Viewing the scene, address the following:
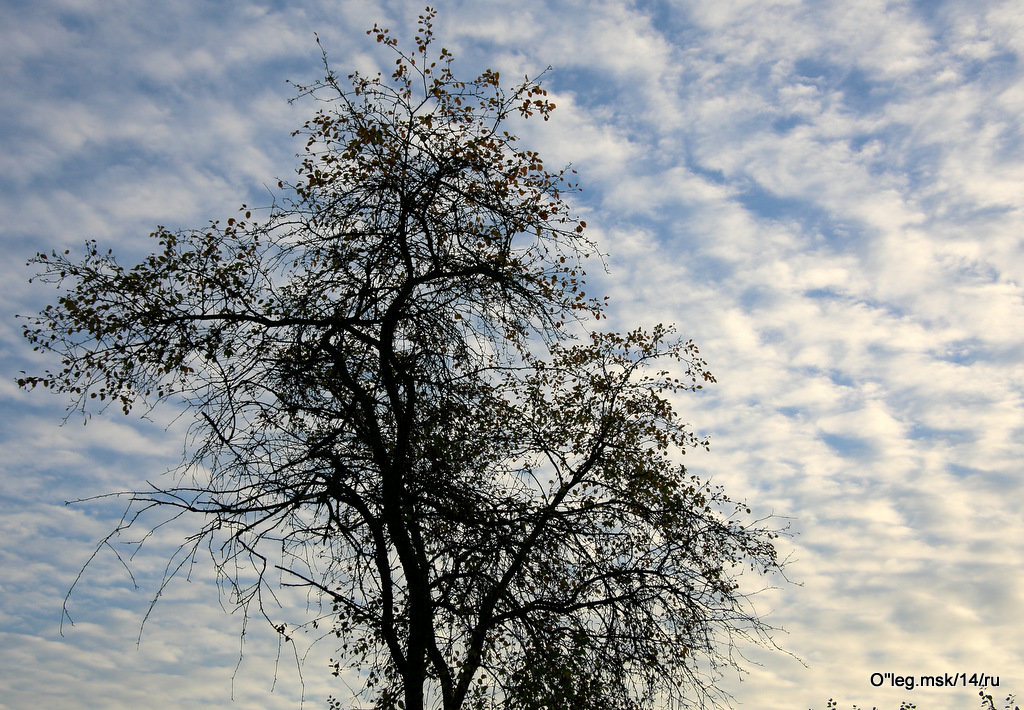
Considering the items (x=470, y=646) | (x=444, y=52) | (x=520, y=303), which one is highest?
(x=444, y=52)

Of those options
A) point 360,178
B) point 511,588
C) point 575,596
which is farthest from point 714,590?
point 360,178

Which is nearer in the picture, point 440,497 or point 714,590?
point 440,497

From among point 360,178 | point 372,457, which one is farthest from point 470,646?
point 360,178

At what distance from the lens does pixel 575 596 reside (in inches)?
448

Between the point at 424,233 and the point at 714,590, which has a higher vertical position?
the point at 424,233

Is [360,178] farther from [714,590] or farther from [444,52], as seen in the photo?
[714,590]

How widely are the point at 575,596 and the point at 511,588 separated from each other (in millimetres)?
1129

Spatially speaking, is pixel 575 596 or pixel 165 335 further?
pixel 575 596

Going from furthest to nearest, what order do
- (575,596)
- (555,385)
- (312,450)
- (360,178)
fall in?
(555,385)
(575,596)
(360,178)
(312,450)

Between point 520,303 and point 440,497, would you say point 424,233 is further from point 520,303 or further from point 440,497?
point 440,497

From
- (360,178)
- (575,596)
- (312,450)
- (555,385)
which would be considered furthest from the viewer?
(555,385)

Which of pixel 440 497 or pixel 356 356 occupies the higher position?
pixel 356 356

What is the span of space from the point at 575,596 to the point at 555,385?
3.99m

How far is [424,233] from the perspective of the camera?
10695mm
